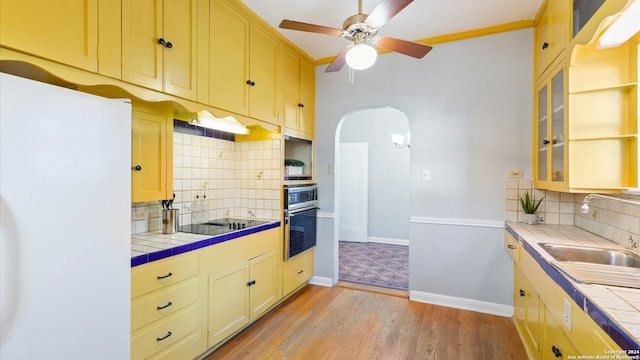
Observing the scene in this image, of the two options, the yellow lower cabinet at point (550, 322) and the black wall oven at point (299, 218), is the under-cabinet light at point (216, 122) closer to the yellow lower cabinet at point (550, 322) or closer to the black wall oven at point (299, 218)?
the black wall oven at point (299, 218)

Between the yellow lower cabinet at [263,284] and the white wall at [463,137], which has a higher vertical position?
the white wall at [463,137]

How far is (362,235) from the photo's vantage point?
210 inches

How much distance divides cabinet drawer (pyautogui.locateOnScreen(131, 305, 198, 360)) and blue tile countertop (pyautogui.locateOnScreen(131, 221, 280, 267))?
0.37 metres

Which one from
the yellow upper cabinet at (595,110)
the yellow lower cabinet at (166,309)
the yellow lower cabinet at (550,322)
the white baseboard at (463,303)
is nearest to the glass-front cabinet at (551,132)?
the yellow upper cabinet at (595,110)

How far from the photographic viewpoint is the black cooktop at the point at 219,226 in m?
2.19

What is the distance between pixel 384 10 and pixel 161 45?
127 centimetres

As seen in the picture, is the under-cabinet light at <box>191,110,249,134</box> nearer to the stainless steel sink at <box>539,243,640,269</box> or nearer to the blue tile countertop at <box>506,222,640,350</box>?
the blue tile countertop at <box>506,222,640,350</box>

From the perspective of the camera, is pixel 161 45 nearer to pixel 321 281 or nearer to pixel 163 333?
pixel 163 333

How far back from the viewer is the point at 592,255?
1.64 metres

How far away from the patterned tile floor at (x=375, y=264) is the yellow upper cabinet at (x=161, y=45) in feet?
9.05

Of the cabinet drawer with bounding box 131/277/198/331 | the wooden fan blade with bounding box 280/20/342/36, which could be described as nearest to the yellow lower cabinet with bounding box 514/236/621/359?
the wooden fan blade with bounding box 280/20/342/36

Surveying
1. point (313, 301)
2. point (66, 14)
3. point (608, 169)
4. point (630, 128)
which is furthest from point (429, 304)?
point (66, 14)

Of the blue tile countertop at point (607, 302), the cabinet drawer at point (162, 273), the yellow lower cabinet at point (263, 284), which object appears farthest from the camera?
the yellow lower cabinet at point (263, 284)

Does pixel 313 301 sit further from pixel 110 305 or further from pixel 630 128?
pixel 630 128
